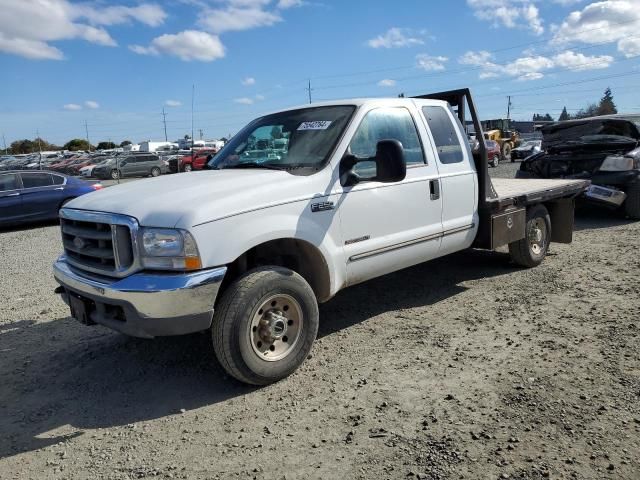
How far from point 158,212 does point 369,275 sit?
1.87 meters

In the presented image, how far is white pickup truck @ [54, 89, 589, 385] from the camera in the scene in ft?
11.0

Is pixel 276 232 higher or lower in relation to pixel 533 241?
higher

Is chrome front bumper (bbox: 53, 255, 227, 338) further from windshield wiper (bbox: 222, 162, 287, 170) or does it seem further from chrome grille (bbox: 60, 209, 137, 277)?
windshield wiper (bbox: 222, 162, 287, 170)

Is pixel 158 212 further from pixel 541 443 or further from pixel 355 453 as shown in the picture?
pixel 541 443

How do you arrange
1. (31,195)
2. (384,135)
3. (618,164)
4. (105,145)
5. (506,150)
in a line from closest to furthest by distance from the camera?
Result: 1. (384,135)
2. (618,164)
3. (31,195)
4. (506,150)
5. (105,145)

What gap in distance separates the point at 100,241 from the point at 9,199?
1064cm

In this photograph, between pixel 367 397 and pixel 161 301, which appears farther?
pixel 367 397

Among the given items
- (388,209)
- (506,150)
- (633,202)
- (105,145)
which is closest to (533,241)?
(388,209)

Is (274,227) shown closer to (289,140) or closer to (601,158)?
(289,140)

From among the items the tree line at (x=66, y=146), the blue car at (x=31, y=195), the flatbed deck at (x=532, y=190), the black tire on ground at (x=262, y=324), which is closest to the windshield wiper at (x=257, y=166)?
the black tire on ground at (x=262, y=324)

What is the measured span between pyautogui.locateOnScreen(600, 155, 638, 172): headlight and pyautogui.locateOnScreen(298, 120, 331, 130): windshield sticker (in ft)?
22.3

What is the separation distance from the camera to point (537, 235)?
264 inches

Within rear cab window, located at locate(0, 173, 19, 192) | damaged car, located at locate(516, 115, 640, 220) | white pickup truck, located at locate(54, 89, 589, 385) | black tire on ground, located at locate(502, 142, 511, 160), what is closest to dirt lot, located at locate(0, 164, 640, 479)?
white pickup truck, located at locate(54, 89, 589, 385)

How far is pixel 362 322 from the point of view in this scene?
16.5 feet
